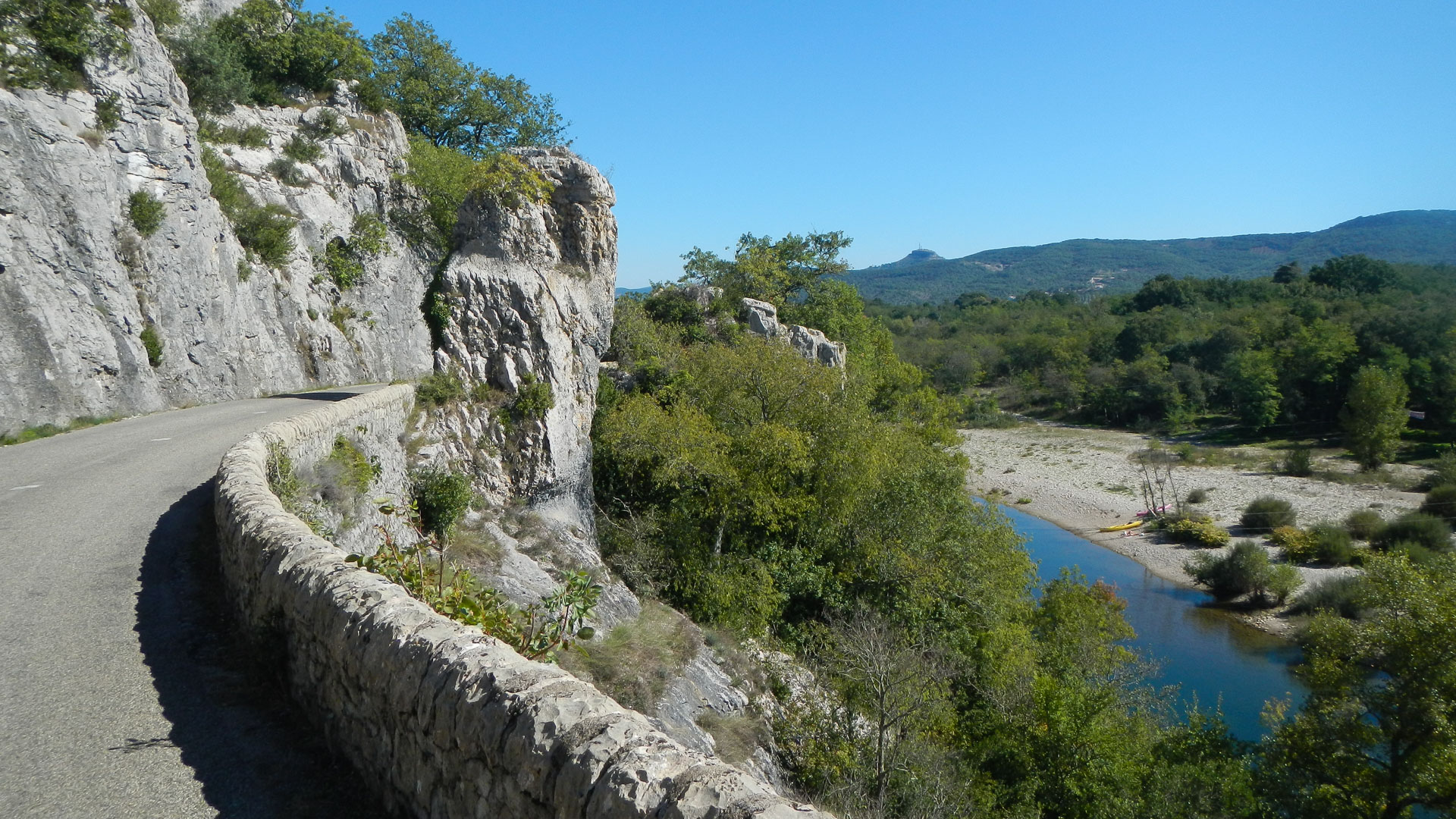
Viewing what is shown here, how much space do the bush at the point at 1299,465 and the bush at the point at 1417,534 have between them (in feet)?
47.5

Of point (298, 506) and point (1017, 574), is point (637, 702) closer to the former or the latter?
point (298, 506)

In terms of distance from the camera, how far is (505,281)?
20.4 meters

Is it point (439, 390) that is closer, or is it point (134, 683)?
point (134, 683)

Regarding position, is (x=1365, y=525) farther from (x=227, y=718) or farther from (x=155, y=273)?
(x=155, y=273)

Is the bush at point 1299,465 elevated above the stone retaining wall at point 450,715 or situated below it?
below

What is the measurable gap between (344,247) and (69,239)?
1096cm

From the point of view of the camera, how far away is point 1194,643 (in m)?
35.8

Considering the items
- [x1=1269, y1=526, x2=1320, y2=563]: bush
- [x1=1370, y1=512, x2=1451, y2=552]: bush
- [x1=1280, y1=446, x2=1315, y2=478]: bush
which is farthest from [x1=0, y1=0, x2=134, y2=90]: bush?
[x1=1280, y1=446, x2=1315, y2=478]: bush

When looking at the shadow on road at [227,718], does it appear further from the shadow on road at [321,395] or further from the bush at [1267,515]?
the bush at [1267,515]

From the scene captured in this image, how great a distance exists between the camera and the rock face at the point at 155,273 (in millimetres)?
16281

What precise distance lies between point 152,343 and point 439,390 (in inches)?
281

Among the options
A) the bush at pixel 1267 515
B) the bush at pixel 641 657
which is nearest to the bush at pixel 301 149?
the bush at pixel 641 657

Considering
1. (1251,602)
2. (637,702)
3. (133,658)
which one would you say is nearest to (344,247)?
(637,702)

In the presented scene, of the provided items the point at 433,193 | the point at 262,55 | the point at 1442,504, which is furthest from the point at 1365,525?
the point at 262,55
